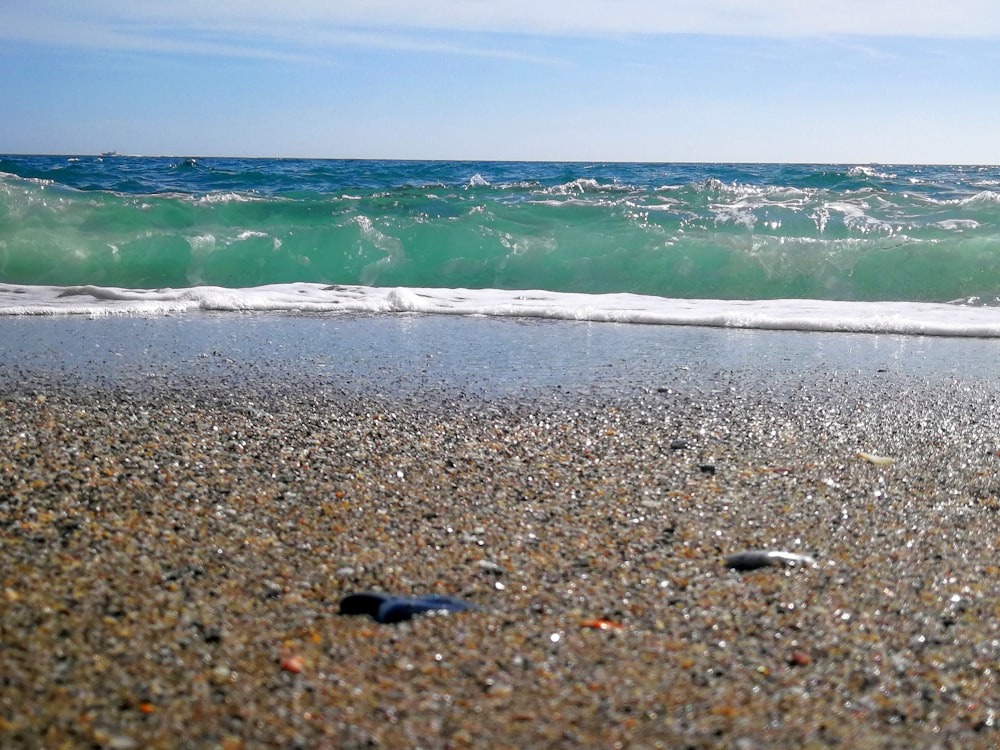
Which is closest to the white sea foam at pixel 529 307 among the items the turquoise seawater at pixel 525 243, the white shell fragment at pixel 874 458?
the turquoise seawater at pixel 525 243

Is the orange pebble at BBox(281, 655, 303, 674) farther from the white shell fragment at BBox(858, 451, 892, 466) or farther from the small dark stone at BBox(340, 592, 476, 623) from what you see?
the white shell fragment at BBox(858, 451, 892, 466)

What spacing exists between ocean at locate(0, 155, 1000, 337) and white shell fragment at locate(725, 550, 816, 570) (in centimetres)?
402

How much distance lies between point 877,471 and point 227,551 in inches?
75.1

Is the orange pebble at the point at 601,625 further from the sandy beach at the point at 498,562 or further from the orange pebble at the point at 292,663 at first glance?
the orange pebble at the point at 292,663

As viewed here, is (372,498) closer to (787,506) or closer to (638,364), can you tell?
(787,506)

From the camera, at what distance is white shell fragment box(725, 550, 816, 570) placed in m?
2.07

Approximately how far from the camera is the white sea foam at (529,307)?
5.97 meters

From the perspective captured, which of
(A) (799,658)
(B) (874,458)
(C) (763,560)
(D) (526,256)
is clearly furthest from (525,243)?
(A) (799,658)

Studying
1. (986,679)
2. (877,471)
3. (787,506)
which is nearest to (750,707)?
(986,679)

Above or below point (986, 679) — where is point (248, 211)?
above

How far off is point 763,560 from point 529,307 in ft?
15.2

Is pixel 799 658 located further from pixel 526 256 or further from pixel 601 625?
pixel 526 256

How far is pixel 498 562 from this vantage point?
2.07 metres

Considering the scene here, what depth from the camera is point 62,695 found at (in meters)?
1.41
